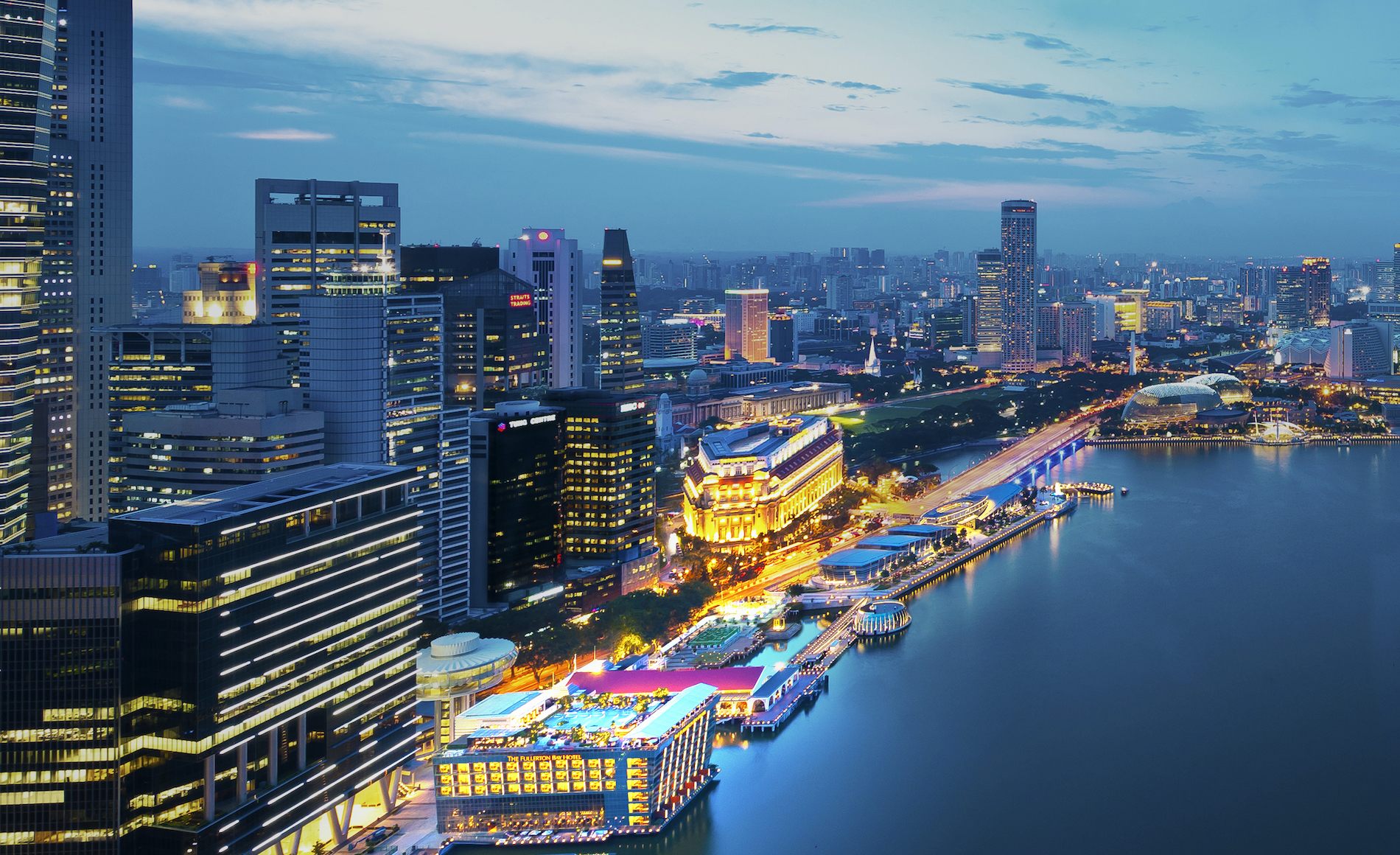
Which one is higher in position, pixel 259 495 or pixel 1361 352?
pixel 1361 352

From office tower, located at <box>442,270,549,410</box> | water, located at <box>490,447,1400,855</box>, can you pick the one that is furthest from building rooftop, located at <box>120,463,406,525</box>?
office tower, located at <box>442,270,549,410</box>

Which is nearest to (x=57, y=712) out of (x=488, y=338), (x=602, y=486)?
(x=602, y=486)

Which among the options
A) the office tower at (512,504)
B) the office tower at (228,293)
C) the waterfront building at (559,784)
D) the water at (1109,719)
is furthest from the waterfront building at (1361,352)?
the waterfront building at (559,784)

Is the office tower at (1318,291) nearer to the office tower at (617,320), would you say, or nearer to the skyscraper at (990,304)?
the skyscraper at (990,304)

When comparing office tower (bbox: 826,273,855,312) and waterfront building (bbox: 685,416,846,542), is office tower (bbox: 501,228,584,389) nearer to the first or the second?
waterfront building (bbox: 685,416,846,542)

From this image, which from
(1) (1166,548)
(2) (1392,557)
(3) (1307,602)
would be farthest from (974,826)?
(2) (1392,557)

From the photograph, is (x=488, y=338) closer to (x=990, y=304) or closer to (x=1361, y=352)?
(x=1361, y=352)
